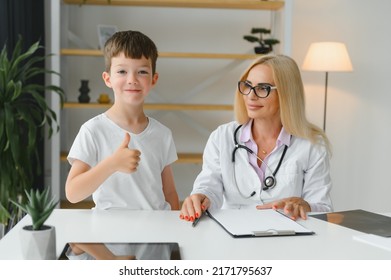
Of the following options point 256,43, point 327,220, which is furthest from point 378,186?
point 327,220

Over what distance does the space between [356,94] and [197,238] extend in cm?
326

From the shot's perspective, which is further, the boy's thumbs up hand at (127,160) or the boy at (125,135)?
the boy at (125,135)

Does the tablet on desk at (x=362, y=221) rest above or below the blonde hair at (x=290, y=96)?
below

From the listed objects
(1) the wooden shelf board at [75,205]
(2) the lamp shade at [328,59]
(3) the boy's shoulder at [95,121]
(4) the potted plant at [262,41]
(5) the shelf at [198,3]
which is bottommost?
(1) the wooden shelf board at [75,205]

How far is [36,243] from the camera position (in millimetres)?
1097

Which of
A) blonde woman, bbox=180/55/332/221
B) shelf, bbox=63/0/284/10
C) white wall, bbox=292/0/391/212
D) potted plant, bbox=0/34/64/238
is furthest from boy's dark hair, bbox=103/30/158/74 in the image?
white wall, bbox=292/0/391/212

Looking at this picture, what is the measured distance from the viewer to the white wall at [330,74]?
4.08 metres

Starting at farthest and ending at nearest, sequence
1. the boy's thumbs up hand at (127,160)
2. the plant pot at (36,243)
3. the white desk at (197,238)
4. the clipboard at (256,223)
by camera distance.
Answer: the boy's thumbs up hand at (127,160), the clipboard at (256,223), the white desk at (197,238), the plant pot at (36,243)

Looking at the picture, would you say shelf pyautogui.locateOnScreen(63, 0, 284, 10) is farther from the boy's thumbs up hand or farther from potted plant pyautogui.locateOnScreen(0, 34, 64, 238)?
the boy's thumbs up hand

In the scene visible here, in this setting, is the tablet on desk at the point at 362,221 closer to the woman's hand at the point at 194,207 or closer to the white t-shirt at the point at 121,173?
the woman's hand at the point at 194,207

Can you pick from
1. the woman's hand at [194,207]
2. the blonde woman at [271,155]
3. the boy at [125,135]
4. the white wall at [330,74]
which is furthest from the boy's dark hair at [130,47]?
the white wall at [330,74]

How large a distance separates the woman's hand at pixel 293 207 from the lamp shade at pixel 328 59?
87.6 inches

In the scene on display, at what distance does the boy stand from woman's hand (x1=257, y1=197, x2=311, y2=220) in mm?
381

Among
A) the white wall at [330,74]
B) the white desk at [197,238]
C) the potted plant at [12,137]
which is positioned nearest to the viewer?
the white desk at [197,238]
